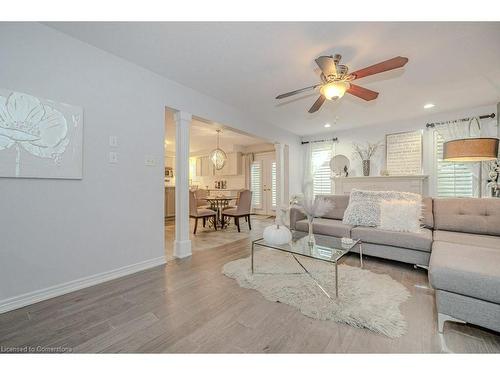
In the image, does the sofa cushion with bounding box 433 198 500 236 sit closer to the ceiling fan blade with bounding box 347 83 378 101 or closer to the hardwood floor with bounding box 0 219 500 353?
the hardwood floor with bounding box 0 219 500 353

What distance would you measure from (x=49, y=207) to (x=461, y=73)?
4.78 metres

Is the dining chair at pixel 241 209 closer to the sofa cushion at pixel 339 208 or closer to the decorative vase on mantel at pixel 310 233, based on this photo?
the sofa cushion at pixel 339 208

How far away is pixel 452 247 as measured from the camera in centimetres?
182

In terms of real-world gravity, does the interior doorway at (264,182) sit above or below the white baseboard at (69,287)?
above

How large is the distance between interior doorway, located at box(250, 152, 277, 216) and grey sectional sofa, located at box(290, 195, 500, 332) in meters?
3.67

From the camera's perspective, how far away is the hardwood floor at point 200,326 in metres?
1.28

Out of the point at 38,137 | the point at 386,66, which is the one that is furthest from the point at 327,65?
the point at 38,137

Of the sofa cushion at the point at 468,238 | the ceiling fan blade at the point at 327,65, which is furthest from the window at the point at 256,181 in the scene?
the ceiling fan blade at the point at 327,65

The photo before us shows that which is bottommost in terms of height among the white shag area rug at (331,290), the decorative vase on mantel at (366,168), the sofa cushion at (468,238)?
the white shag area rug at (331,290)

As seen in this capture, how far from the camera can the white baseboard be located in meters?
1.69

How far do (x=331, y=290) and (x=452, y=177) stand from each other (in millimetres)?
3977

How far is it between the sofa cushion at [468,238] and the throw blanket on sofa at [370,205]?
32 cm

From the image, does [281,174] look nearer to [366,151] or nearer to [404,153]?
[366,151]

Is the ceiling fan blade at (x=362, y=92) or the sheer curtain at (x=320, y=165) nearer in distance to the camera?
the ceiling fan blade at (x=362, y=92)
